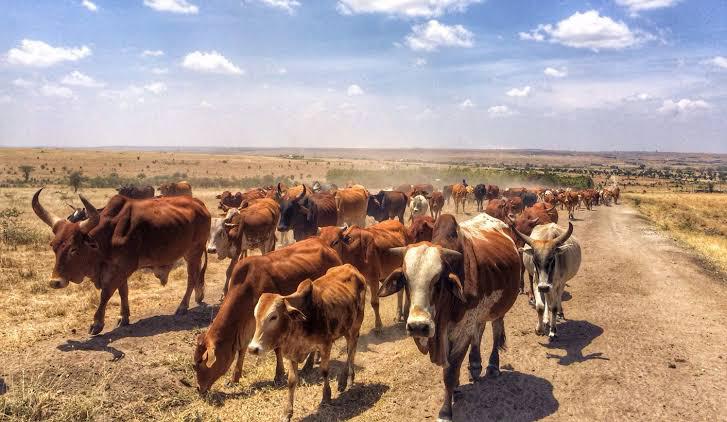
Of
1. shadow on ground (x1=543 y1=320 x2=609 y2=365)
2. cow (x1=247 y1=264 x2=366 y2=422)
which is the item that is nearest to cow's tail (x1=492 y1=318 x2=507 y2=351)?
shadow on ground (x1=543 y1=320 x2=609 y2=365)

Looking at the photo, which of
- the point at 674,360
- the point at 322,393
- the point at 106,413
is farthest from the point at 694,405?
the point at 106,413

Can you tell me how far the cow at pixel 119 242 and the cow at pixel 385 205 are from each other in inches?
497

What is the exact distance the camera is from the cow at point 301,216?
14266 mm

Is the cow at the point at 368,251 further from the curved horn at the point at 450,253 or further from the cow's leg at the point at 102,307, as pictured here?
the curved horn at the point at 450,253

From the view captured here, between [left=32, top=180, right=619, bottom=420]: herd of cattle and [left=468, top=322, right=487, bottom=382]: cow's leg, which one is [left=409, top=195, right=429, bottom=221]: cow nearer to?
[left=32, top=180, right=619, bottom=420]: herd of cattle

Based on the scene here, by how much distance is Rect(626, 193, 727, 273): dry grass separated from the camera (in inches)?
837

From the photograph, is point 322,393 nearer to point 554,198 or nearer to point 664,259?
point 664,259

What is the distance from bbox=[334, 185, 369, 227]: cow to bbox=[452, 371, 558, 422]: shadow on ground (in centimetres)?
1181

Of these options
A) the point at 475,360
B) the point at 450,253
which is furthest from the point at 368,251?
the point at 450,253

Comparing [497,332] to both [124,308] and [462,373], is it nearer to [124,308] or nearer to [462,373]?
[462,373]

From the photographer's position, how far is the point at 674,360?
25.8 feet

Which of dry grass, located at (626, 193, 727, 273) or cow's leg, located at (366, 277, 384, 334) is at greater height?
cow's leg, located at (366, 277, 384, 334)

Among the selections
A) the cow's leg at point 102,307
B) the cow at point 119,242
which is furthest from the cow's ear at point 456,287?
the cow's leg at point 102,307

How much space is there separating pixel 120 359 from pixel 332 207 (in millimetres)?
10090
